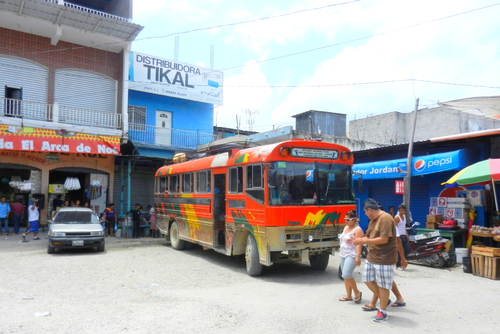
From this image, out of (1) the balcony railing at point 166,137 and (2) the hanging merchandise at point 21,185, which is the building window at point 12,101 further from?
(1) the balcony railing at point 166,137

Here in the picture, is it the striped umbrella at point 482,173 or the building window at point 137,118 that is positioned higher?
the building window at point 137,118

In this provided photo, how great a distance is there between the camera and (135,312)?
6273 millimetres

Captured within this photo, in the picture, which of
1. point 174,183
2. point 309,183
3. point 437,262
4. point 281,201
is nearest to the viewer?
point 281,201

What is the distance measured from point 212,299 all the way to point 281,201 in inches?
97.7

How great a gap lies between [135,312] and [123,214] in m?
14.4

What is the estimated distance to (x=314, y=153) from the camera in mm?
8992

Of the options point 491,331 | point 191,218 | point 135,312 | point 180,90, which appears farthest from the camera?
point 180,90

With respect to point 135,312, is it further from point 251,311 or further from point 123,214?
point 123,214

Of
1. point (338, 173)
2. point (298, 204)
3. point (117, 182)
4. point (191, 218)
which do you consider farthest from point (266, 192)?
point (117, 182)

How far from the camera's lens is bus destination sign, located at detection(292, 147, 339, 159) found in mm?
8773

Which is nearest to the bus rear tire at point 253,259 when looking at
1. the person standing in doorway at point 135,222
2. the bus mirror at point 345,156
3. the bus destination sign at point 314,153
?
the bus destination sign at point 314,153

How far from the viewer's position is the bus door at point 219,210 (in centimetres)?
1071

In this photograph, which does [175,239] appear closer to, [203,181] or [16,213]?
[203,181]

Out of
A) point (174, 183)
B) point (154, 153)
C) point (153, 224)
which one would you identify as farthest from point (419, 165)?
point (154, 153)
